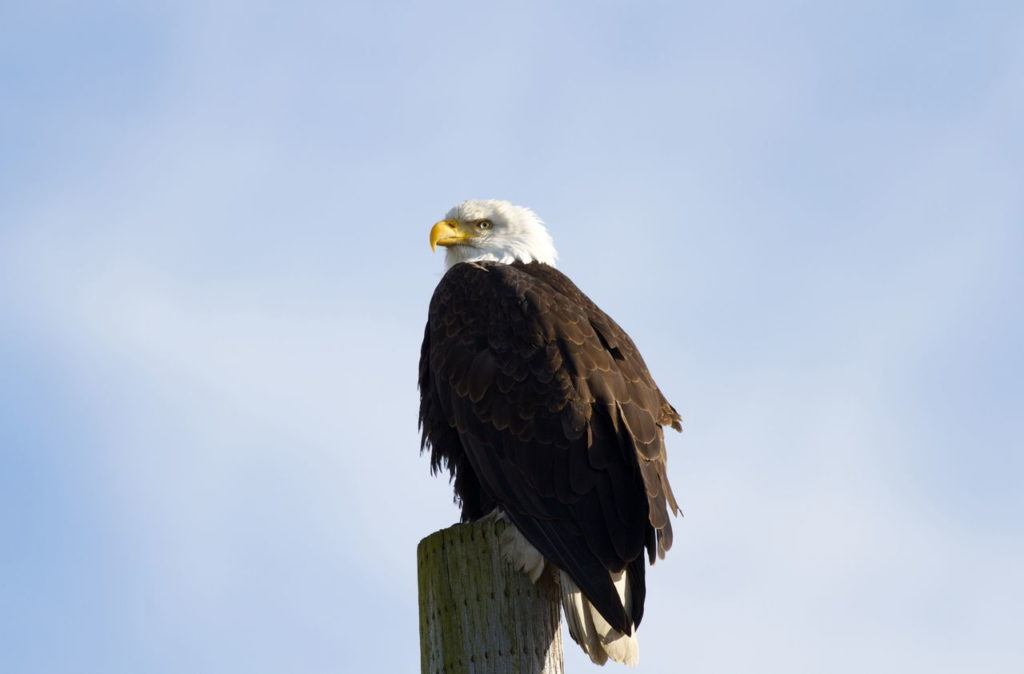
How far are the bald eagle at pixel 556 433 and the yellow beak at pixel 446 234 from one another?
0.70 m

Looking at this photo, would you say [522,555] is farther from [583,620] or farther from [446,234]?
[446,234]

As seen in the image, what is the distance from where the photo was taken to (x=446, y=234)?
7176 millimetres

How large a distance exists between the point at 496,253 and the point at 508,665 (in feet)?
11.7

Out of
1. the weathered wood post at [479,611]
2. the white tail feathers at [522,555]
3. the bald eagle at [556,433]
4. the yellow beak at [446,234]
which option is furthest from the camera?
the yellow beak at [446,234]

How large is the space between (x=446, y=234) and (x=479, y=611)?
140 inches

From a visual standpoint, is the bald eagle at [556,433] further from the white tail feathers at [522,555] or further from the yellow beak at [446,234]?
the yellow beak at [446,234]

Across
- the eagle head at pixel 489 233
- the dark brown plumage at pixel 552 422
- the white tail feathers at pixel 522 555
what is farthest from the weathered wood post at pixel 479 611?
the eagle head at pixel 489 233

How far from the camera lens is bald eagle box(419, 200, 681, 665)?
14.5 feet

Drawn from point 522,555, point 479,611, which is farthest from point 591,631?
point 479,611

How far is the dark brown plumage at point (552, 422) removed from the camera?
4.64m

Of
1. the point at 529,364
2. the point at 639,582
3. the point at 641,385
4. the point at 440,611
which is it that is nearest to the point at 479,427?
the point at 529,364

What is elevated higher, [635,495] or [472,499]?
[472,499]

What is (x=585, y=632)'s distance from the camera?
429 cm

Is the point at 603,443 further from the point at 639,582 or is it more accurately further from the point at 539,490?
the point at 639,582
